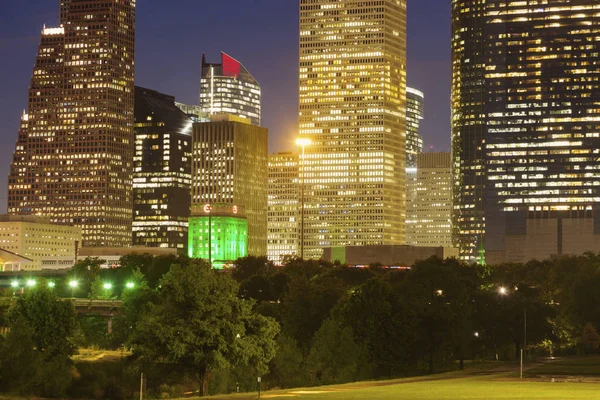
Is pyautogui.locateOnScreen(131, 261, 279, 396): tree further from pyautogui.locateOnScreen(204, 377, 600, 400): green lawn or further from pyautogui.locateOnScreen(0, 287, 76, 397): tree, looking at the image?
pyautogui.locateOnScreen(0, 287, 76, 397): tree

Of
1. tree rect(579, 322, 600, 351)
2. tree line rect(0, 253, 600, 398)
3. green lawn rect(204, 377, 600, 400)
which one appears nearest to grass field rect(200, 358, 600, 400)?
green lawn rect(204, 377, 600, 400)

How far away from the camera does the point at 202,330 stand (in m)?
110

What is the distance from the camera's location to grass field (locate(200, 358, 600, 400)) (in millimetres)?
102188

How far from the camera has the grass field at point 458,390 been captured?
102 meters

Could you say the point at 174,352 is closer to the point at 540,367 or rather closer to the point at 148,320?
the point at 148,320

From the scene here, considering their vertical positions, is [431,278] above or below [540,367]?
above

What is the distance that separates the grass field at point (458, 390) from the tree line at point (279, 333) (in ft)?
28.4

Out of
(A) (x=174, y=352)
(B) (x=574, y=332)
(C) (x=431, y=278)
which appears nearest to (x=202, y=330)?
→ (A) (x=174, y=352)

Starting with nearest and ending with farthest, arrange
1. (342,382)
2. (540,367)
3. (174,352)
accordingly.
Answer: (174,352) → (342,382) → (540,367)

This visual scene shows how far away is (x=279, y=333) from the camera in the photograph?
154375mm

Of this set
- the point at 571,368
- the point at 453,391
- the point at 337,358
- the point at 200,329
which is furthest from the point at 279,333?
the point at 453,391

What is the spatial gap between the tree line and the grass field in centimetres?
865

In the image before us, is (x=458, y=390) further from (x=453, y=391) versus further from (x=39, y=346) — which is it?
(x=39, y=346)

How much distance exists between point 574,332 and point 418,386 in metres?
91.6
